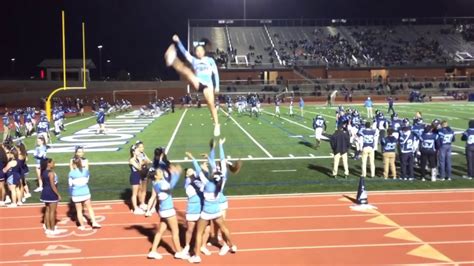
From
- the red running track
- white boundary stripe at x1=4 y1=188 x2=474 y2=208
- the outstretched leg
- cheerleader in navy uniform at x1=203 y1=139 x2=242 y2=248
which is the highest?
the outstretched leg

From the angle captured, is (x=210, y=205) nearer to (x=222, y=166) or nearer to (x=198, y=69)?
(x=222, y=166)

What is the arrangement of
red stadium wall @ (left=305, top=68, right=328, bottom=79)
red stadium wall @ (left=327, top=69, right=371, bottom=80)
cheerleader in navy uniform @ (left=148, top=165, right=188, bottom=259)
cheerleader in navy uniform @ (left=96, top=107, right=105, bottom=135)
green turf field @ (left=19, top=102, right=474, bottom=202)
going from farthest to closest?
red stadium wall @ (left=305, top=68, right=328, bottom=79)
red stadium wall @ (left=327, top=69, right=371, bottom=80)
cheerleader in navy uniform @ (left=96, top=107, right=105, bottom=135)
green turf field @ (left=19, top=102, right=474, bottom=202)
cheerleader in navy uniform @ (left=148, top=165, right=188, bottom=259)

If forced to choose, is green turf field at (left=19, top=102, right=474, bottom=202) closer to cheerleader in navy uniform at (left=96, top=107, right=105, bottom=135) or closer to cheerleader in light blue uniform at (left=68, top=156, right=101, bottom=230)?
cheerleader in navy uniform at (left=96, top=107, right=105, bottom=135)

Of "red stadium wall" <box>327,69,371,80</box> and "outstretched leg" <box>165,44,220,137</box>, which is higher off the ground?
"red stadium wall" <box>327,69,371,80</box>

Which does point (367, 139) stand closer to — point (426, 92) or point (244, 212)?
point (244, 212)

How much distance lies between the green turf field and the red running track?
46.2 inches

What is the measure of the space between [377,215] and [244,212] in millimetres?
2712

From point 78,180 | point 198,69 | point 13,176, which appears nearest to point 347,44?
point 13,176

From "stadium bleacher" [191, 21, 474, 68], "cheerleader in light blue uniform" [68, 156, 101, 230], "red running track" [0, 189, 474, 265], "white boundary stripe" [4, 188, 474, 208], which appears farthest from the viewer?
Result: "stadium bleacher" [191, 21, 474, 68]

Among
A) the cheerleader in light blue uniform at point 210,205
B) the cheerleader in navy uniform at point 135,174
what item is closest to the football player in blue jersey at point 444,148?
the cheerleader in navy uniform at point 135,174

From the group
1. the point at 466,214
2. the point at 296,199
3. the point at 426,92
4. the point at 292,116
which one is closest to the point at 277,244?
the point at 296,199

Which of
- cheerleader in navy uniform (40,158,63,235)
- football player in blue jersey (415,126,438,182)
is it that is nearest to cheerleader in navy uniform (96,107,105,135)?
cheerleader in navy uniform (40,158,63,235)

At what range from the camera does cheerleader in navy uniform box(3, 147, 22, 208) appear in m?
11.3

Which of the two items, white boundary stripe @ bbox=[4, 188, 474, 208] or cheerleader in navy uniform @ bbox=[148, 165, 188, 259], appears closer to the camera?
cheerleader in navy uniform @ bbox=[148, 165, 188, 259]
